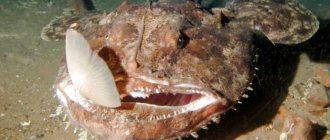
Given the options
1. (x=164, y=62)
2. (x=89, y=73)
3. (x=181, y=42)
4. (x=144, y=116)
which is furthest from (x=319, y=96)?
(x=89, y=73)

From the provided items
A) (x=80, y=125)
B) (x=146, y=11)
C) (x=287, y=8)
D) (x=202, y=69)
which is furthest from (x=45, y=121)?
(x=287, y=8)

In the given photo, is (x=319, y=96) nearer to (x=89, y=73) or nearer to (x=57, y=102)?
(x=89, y=73)

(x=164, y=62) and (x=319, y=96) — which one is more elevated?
(x=164, y=62)

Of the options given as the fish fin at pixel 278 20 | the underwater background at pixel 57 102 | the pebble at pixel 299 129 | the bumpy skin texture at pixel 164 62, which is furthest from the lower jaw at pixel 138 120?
the fish fin at pixel 278 20

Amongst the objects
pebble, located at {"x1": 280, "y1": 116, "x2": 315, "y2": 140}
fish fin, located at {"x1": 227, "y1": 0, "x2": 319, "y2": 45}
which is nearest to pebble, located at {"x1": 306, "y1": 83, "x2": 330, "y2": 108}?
fish fin, located at {"x1": 227, "y1": 0, "x2": 319, "y2": 45}

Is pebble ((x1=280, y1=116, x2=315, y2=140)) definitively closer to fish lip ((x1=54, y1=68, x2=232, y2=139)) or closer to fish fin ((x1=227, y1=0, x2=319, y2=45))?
fish lip ((x1=54, y1=68, x2=232, y2=139))

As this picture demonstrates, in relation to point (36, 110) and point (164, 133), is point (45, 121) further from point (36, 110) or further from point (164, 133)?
point (164, 133)
